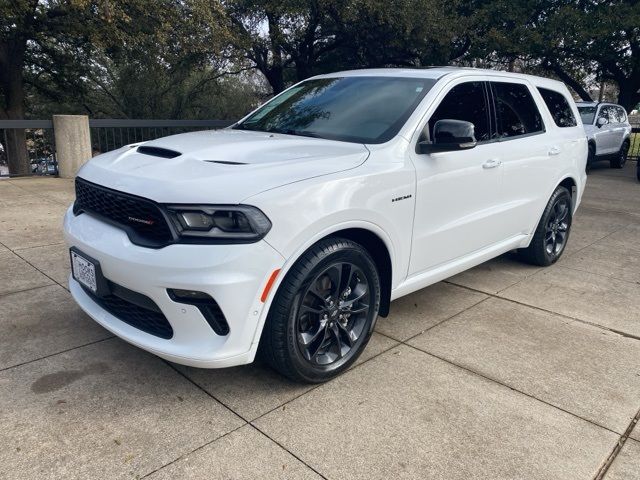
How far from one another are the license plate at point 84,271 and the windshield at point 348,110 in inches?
63.3

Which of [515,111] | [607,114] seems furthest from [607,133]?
[515,111]

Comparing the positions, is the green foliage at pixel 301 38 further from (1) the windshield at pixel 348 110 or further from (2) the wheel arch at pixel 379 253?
(2) the wheel arch at pixel 379 253

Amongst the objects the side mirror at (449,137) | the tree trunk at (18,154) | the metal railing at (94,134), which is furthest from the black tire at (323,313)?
the tree trunk at (18,154)

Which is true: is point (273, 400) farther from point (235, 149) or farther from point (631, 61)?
point (631, 61)

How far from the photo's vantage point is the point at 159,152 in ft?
10.5

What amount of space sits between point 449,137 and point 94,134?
33.6 ft

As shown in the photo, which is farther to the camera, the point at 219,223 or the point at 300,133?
the point at 300,133

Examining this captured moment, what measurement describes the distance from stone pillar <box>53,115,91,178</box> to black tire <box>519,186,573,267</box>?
837cm

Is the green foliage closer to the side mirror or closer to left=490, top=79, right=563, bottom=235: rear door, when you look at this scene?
left=490, top=79, right=563, bottom=235: rear door

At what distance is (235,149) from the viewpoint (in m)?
Result: 3.14

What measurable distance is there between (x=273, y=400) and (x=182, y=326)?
68 centimetres

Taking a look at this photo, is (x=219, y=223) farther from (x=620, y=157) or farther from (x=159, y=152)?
(x=620, y=157)

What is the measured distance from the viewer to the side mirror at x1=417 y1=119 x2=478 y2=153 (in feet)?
10.9

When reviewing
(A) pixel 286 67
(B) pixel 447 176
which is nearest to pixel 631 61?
(A) pixel 286 67
